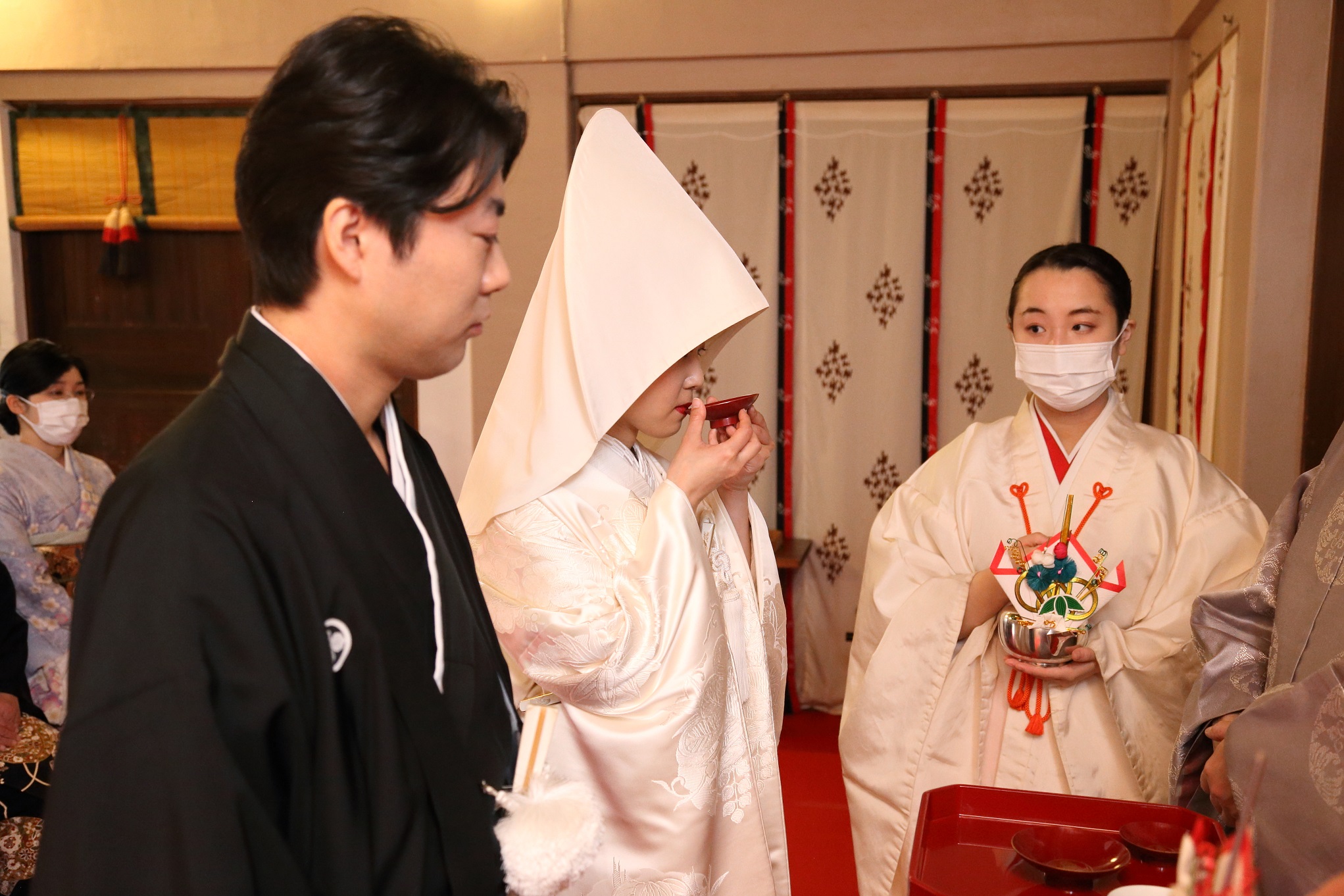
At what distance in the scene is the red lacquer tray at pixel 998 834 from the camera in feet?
4.19

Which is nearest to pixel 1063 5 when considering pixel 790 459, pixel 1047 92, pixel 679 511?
pixel 1047 92

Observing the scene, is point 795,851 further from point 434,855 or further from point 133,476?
point 133,476

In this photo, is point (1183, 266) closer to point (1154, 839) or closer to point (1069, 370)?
point (1069, 370)

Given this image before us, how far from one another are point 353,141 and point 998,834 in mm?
1208

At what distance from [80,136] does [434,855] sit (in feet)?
15.5

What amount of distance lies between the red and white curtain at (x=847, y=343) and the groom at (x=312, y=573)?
3.44m

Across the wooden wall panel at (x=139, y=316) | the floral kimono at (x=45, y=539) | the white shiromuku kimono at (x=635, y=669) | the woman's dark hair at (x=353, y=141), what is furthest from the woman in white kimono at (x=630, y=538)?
the wooden wall panel at (x=139, y=316)

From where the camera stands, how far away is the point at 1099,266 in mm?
2219

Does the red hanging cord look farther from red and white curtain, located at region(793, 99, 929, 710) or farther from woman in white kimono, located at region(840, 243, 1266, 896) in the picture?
red and white curtain, located at region(793, 99, 929, 710)

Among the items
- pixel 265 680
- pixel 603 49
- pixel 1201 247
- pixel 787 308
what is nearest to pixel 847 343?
pixel 787 308

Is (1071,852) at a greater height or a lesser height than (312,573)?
lesser

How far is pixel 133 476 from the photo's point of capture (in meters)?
0.91

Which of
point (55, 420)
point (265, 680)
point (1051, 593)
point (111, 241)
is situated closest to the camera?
point (265, 680)

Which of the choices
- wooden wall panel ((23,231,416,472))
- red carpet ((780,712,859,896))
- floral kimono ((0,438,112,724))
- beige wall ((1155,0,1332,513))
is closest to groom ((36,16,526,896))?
red carpet ((780,712,859,896))
